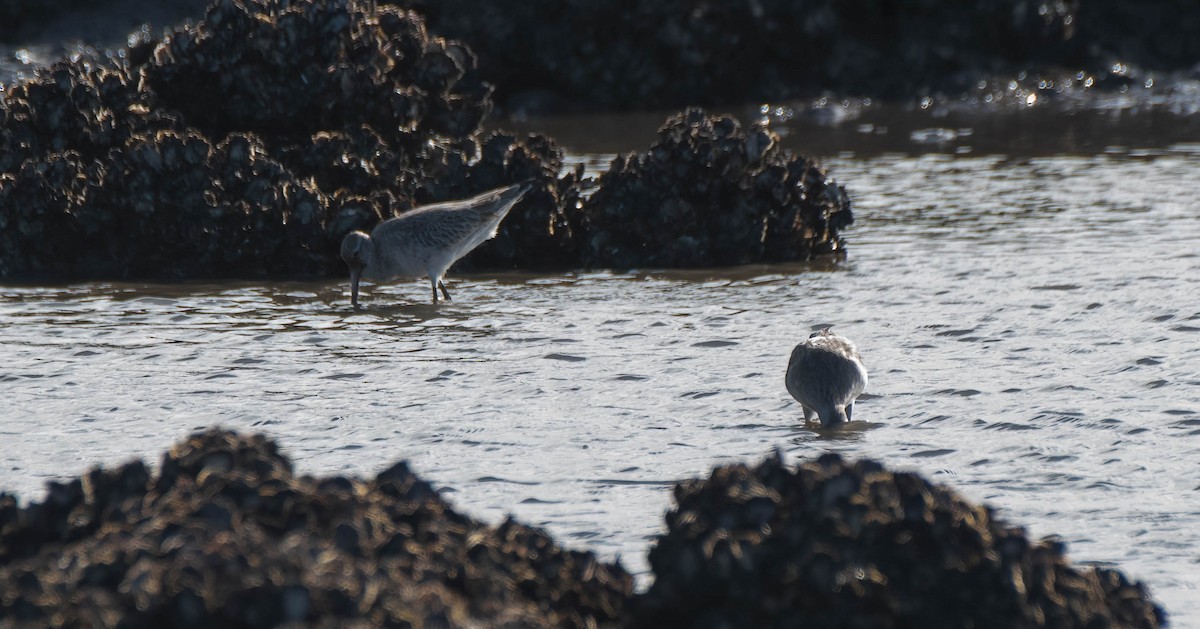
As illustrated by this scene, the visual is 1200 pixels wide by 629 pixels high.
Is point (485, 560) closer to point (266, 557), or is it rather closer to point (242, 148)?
point (266, 557)

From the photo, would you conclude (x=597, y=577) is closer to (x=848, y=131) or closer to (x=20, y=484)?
(x=20, y=484)

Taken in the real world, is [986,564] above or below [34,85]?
below

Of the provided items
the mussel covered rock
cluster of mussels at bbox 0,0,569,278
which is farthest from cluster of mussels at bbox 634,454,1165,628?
cluster of mussels at bbox 0,0,569,278

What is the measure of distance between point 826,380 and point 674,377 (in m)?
1.43

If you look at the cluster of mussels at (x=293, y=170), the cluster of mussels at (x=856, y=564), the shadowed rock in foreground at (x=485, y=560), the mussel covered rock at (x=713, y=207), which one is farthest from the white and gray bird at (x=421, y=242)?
the cluster of mussels at (x=856, y=564)

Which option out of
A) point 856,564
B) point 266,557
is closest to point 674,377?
point 856,564

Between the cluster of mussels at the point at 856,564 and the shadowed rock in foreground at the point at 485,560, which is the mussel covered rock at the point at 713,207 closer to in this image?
the shadowed rock in foreground at the point at 485,560

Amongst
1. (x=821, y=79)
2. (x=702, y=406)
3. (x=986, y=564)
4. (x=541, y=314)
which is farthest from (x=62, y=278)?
(x=821, y=79)

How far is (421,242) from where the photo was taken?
39.0 feet

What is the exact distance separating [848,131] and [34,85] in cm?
1225

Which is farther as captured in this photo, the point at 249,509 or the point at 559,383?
the point at 559,383

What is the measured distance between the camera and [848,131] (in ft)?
72.0

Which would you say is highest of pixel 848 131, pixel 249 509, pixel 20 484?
pixel 848 131

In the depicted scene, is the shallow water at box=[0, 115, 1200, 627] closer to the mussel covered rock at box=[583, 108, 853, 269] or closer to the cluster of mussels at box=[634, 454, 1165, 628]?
the mussel covered rock at box=[583, 108, 853, 269]
